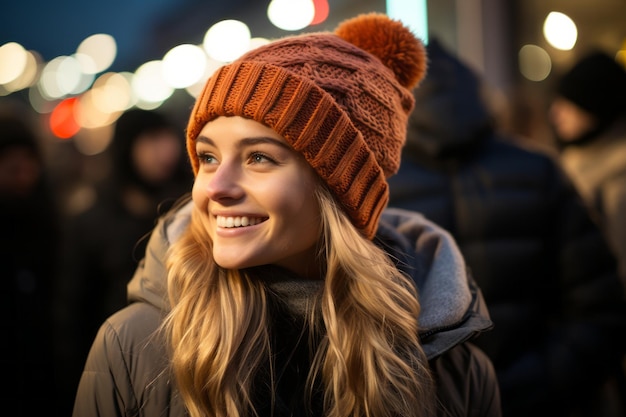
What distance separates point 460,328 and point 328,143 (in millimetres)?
641

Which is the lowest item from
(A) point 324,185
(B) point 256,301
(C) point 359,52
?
(B) point 256,301

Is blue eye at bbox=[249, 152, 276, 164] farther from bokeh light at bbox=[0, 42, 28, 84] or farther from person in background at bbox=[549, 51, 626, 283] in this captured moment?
bokeh light at bbox=[0, 42, 28, 84]

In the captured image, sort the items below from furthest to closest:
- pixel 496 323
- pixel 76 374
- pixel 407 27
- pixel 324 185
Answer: pixel 76 374, pixel 496 323, pixel 407 27, pixel 324 185

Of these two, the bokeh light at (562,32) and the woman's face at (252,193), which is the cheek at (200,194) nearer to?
the woman's face at (252,193)

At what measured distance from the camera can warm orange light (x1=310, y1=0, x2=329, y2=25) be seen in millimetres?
5434

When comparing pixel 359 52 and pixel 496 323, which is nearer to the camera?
pixel 359 52

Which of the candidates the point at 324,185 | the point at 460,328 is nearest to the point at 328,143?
the point at 324,185

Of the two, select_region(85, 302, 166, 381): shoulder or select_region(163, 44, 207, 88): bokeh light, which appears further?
select_region(163, 44, 207, 88): bokeh light

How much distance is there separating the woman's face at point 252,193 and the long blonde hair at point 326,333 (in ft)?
0.34

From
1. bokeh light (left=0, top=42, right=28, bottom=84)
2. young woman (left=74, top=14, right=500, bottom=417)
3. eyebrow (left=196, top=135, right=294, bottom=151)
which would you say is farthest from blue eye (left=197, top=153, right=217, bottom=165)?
bokeh light (left=0, top=42, right=28, bottom=84)

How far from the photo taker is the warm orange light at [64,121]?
52.8 ft

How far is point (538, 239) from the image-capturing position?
2.82 metres

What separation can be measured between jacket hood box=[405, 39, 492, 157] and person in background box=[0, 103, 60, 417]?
1.87 meters

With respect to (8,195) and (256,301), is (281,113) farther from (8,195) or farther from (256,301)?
(8,195)
